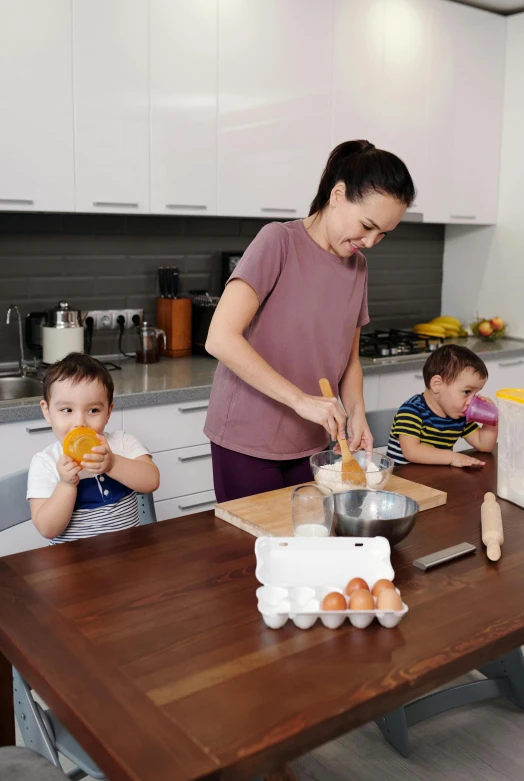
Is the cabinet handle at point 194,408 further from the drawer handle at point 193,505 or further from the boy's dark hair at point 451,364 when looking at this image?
the boy's dark hair at point 451,364

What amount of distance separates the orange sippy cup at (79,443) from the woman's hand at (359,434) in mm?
628

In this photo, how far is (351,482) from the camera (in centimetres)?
167

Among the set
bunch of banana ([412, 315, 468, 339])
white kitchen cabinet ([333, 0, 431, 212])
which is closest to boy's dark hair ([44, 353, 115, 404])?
white kitchen cabinet ([333, 0, 431, 212])

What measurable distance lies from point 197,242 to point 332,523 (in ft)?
8.25

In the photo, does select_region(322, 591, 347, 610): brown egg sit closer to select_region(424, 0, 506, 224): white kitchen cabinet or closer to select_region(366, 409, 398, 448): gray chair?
select_region(366, 409, 398, 448): gray chair

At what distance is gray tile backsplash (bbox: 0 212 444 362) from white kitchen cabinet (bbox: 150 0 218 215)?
392 millimetres

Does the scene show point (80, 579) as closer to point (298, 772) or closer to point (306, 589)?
point (306, 589)

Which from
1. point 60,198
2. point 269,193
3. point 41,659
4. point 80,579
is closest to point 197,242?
point 269,193

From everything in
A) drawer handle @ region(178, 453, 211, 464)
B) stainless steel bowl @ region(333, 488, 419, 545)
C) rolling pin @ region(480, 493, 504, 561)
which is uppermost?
stainless steel bowl @ region(333, 488, 419, 545)

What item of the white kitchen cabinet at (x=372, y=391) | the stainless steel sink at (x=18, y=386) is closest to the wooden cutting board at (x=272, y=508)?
the stainless steel sink at (x=18, y=386)

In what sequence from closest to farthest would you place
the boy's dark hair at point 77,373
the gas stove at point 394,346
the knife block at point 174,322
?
the boy's dark hair at point 77,373 < the knife block at point 174,322 < the gas stove at point 394,346

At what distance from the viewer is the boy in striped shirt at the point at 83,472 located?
5.76 ft

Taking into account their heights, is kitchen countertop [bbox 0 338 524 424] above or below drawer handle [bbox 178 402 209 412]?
above

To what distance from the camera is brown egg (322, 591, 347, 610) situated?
125cm
